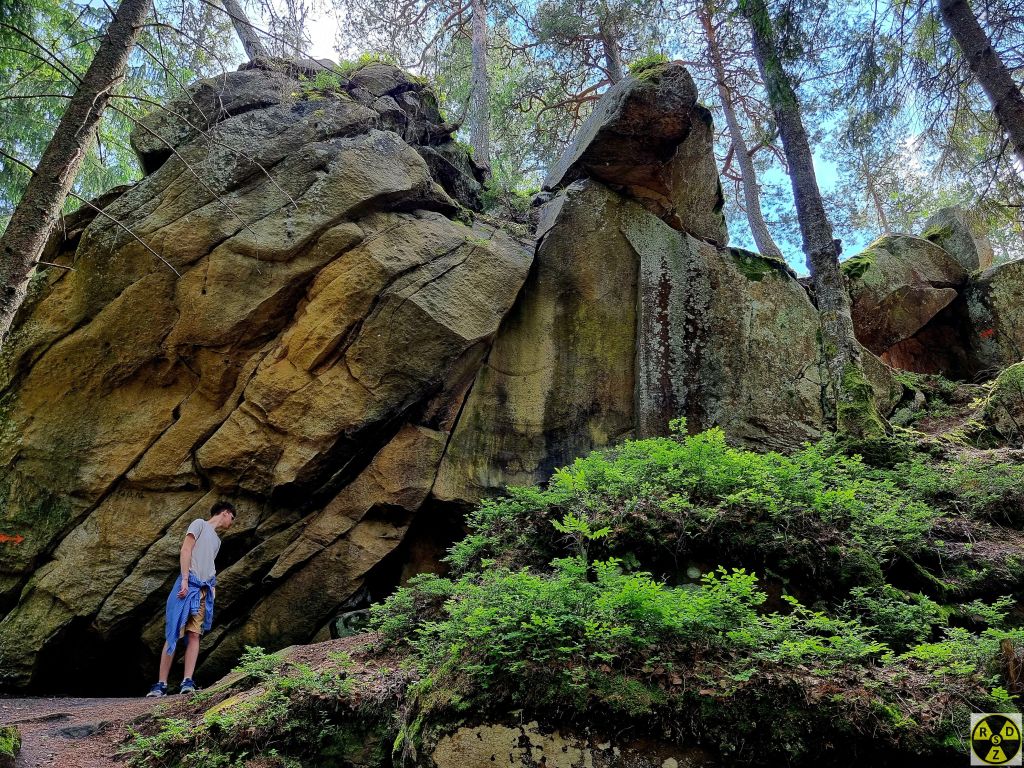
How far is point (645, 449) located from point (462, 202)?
6.10 metres

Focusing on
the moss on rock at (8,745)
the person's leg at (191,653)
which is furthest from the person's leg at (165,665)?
the moss on rock at (8,745)

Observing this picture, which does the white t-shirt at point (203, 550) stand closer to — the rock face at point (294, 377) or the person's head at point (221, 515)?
the person's head at point (221, 515)

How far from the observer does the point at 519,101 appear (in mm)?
15508

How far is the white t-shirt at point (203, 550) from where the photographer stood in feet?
22.1

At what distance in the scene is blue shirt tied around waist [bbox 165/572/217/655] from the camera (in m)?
6.55

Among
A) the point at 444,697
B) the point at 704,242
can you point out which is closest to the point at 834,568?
the point at 444,697

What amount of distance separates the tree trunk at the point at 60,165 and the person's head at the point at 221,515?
9.80 ft

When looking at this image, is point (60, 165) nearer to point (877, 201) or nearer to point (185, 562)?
point (185, 562)

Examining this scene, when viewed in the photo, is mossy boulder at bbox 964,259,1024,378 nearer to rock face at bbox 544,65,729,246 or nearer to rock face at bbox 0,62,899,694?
rock face at bbox 0,62,899,694

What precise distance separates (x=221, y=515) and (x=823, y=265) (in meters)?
8.33

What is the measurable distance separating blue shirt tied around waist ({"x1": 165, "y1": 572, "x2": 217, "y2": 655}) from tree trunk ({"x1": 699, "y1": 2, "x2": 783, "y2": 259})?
42.6 feet

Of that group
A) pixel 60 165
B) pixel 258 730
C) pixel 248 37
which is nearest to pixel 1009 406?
pixel 258 730

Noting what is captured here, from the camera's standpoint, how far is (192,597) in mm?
6684

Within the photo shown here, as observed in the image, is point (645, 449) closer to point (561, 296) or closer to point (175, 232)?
point (561, 296)
